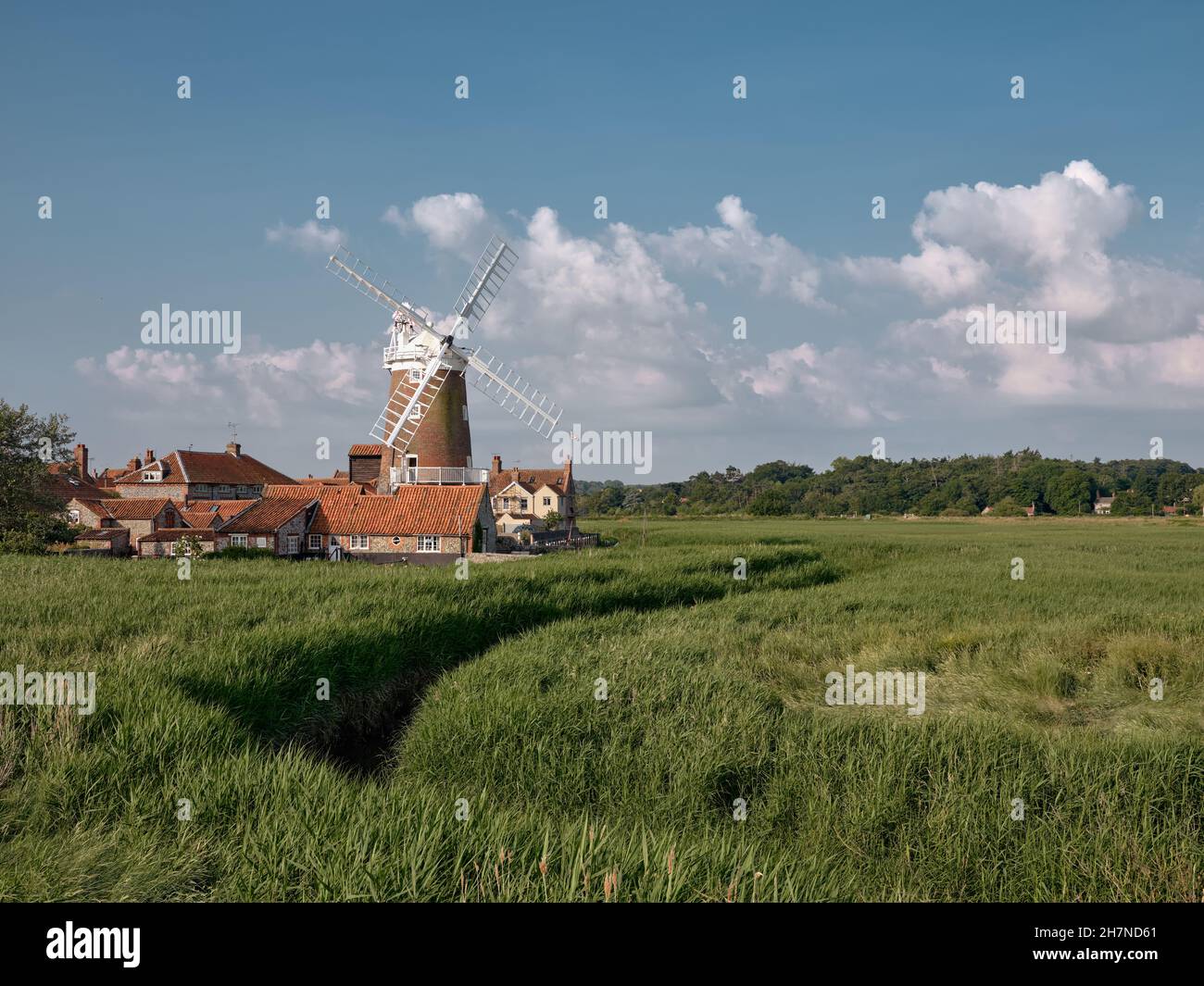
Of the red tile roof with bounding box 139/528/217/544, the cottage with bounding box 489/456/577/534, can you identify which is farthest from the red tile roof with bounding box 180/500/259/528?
the cottage with bounding box 489/456/577/534

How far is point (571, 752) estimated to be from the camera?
9.02m

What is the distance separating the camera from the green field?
17.0ft

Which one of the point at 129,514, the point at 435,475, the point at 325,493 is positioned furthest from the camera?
the point at 129,514

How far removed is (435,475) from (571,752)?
3186 centimetres

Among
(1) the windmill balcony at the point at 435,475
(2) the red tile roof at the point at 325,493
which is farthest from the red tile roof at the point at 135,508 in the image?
(1) the windmill balcony at the point at 435,475

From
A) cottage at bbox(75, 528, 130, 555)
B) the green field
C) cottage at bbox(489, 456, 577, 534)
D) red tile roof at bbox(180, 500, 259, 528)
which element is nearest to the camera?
the green field

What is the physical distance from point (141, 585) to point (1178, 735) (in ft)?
62.9

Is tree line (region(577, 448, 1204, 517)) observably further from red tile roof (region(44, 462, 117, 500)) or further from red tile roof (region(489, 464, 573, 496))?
red tile roof (region(44, 462, 117, 500))

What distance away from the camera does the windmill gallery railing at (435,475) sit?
39438 millimetres

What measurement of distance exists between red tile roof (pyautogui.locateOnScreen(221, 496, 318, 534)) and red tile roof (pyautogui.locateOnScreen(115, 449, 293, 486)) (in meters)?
26.8
